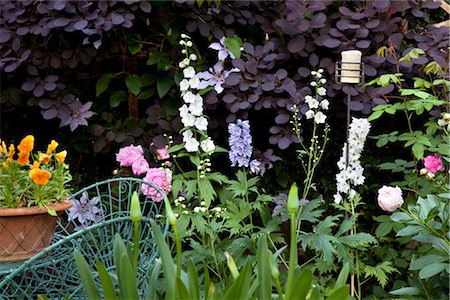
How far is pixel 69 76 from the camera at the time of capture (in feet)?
9.66

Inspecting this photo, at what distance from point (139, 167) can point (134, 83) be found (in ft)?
1.50

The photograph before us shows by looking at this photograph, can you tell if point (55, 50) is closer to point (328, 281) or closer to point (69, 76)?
point (69, 76)

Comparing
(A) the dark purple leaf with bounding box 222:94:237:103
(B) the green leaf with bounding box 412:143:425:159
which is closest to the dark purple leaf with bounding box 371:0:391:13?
(B) the green leaf with bounding box 412:143:425:159

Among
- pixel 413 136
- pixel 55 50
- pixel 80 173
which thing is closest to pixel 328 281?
pixel 413 136

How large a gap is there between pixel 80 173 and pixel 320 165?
119 cm

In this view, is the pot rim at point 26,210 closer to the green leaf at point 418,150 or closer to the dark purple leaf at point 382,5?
the green leaf at point 418,150

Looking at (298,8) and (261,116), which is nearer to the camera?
(298,8)

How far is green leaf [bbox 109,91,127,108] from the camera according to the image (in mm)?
2842

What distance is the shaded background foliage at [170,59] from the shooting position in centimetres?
251

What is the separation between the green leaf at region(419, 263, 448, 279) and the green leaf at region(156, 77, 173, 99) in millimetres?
1337

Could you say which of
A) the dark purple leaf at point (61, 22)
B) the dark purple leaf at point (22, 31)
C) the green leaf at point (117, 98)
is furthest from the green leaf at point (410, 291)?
the dark purple leaf at point (22, 31)

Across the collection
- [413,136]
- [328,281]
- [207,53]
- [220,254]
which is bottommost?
[328,281]

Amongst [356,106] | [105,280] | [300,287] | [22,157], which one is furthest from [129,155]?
[300,287]

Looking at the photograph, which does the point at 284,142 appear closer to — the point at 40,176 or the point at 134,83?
the point at 134,83
